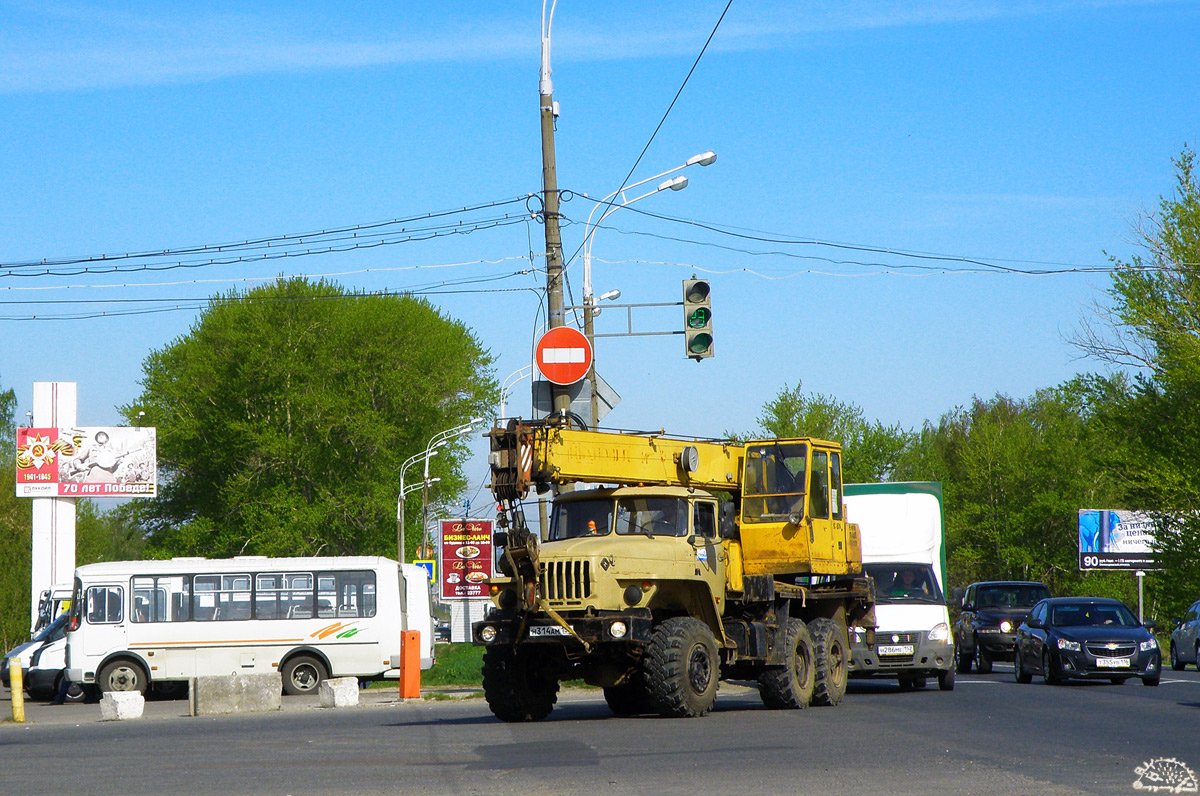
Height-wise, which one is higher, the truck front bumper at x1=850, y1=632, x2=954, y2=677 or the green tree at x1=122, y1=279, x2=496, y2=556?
the green tree at x1=122, y1=279, x2=496, y2=556

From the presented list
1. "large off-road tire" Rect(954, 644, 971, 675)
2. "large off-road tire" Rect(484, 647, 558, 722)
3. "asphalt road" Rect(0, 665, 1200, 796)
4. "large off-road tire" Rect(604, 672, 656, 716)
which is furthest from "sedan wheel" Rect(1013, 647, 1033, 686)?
"large off-road tire" Rect(484, 647, 558, 722)

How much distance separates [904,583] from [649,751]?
454 inches

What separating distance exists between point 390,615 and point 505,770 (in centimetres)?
1904

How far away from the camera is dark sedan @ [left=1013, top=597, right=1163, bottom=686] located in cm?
2278

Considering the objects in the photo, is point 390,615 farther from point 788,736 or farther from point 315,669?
point 788,736

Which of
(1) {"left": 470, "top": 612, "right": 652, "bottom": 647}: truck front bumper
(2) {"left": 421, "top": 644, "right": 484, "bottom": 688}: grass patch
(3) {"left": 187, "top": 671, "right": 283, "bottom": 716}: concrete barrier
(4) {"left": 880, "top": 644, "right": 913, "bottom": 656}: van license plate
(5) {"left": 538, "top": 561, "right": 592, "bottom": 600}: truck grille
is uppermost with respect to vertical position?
(5) {"left": 538, "top": 561, "right": 592, "bottom": 600}: truck grille

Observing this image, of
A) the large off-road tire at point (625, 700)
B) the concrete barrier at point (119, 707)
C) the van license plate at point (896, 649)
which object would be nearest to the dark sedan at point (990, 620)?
the van license plate at point (896, 649)

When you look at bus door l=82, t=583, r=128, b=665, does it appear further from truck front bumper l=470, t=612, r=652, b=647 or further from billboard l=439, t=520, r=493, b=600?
truck front bumper l=470, t=612, r=652, b=647

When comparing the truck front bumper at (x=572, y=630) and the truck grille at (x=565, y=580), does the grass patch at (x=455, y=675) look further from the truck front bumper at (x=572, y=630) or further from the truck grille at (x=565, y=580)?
the truck grille at (x=565, y=580)

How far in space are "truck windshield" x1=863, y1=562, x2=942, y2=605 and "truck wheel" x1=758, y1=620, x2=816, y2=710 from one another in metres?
4.71

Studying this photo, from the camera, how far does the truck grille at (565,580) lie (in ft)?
50.0

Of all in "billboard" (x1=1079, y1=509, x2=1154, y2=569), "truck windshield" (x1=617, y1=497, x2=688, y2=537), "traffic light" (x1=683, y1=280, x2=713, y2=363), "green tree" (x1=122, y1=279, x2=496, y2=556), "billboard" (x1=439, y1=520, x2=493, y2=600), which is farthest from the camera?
"billboard" (x1=1079, y1=509, x2=1154, y2=569)

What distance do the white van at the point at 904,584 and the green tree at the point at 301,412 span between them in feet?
121

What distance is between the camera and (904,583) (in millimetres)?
22750
